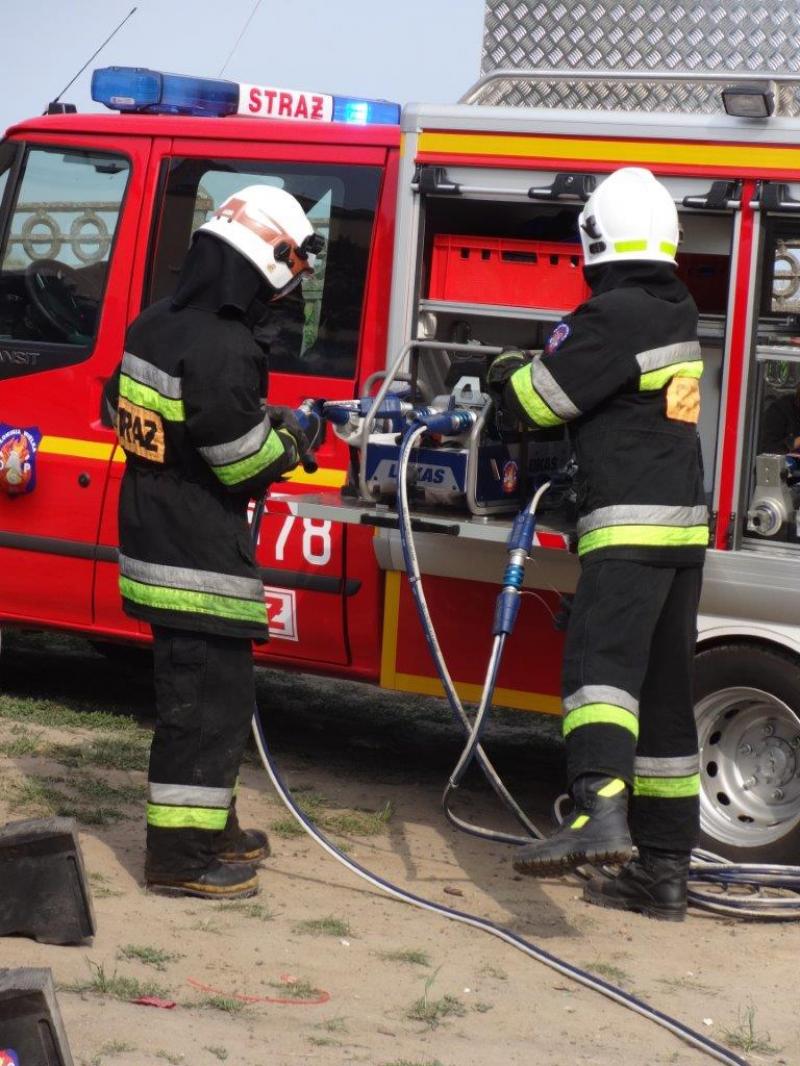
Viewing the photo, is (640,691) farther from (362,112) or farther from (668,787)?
(362,112)

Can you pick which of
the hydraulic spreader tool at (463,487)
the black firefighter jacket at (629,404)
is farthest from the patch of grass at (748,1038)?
the black firefighter jacket at (629,404)

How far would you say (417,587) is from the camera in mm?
5008

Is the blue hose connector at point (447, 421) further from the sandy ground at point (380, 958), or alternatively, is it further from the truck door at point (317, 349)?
the sandy ground at point (380, 958)

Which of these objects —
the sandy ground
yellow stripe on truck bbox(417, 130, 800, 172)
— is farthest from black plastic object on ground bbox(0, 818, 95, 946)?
yellow stripe on truck bbox(417, 130, 800, 172)

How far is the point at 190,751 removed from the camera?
191 inches

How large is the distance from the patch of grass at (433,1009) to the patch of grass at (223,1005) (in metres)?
0.40

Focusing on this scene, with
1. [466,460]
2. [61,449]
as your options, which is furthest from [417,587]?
[61,449]

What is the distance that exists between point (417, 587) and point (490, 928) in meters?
1.01

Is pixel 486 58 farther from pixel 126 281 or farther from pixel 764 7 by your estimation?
pixel 126 281

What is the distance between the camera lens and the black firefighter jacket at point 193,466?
4.70m

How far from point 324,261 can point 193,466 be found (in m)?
1.36

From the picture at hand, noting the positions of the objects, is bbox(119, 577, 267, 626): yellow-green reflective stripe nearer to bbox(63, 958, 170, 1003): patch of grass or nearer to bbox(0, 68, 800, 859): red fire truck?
bbox(0, 68, 800, 859): red fire truck

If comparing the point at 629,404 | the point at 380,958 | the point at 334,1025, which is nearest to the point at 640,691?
the point at 629,404

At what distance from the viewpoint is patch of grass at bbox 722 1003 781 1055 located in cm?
396
